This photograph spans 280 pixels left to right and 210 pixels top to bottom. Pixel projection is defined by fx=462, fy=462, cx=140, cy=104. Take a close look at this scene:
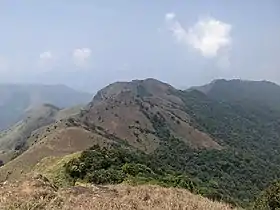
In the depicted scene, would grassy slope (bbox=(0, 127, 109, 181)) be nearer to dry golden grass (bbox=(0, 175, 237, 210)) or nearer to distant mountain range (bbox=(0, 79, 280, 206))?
distant mountain range (bbox=(0, 79, 280, 206))

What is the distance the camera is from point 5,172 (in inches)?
2697

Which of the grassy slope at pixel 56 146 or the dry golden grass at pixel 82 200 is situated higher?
the dry golden grass at pixel 82 200

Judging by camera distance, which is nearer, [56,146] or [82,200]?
[82,200]

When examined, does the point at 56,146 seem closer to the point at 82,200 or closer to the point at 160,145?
the point at 160,145

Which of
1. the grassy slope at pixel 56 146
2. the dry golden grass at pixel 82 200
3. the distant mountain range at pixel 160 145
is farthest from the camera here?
the distant mountain range at pixel 160 145

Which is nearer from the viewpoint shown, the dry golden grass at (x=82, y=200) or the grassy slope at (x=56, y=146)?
the dry golden grass at (x=82, y=200)

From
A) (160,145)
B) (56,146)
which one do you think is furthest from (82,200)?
(160,145)

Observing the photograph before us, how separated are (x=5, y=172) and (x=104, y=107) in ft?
238

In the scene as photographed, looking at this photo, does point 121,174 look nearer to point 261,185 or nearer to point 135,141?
point 261,185

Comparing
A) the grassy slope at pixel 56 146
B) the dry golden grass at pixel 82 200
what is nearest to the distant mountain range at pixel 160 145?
the grassy slope at pixel 56 146

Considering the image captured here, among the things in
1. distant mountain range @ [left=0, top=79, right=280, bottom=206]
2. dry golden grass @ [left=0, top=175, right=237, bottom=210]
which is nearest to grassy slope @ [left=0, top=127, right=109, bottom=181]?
distant mountain range @ [left=0, top=79, right=280, bottom=206]

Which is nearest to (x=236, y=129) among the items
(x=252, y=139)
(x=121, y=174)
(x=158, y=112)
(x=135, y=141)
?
(x=252, y=139)

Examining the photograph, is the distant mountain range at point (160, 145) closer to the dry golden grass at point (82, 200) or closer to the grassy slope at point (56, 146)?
the grassy slope at point (56, 146)

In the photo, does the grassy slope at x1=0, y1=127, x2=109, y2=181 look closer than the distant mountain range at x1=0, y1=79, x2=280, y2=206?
Yes
